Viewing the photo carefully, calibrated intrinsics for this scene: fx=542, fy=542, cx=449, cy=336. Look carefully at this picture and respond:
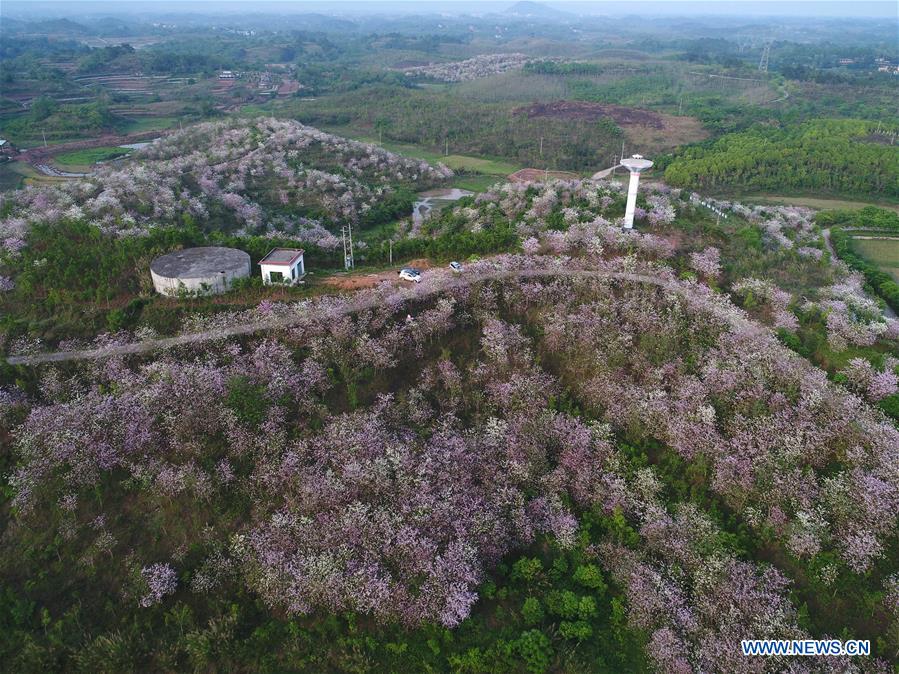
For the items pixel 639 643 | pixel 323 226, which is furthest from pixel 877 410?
pixel 323 226

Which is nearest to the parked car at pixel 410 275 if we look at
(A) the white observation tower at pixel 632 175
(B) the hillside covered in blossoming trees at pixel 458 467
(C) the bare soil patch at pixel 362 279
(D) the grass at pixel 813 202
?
(C) the bare soil patch at pixel 362 279

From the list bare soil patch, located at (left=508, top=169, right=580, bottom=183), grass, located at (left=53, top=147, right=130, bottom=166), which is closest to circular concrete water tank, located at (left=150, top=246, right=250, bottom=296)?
bare soil patch, located at (left=508, top=169, right=580, bottom=183)

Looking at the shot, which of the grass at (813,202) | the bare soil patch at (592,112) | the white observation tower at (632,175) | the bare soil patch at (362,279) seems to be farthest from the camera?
the bare soil patch at (592,112)

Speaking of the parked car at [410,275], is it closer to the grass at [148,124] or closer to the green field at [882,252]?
the green field at [882,252]

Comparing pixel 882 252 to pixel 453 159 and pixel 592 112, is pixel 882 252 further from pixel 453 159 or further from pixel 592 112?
pixel 592 112

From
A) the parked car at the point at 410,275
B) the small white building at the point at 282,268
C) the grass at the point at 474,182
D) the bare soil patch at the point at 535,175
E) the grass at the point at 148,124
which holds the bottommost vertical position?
the grass at the point at 474,182

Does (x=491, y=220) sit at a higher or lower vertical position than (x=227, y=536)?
higher

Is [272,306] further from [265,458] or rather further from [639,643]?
[639,643]

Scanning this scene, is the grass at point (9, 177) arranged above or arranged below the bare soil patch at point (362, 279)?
below
